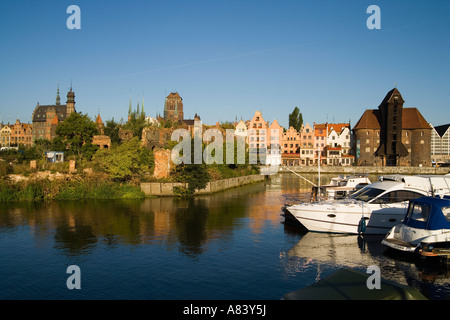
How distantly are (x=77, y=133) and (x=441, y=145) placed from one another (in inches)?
3938

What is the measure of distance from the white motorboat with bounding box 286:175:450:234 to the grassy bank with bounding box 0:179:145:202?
21.7m

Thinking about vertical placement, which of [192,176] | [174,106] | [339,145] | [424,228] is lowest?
[424,228]

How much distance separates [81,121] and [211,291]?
47788 millimetres

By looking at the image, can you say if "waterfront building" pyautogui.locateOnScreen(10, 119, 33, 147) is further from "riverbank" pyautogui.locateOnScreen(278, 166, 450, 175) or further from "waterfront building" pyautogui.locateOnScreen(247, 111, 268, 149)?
"riverbank" pyautogui.locateOnScreen(278, 166, 450, 175)

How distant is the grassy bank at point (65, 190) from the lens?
37375 millimetres

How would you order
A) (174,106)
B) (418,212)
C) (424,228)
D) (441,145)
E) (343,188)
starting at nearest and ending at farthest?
(424,228) < (418,212) < (343,188) < (441,145) < (174,106)

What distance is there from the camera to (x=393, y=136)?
93000mm

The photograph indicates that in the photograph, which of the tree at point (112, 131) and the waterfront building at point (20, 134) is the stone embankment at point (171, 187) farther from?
the waterfront building at point (20, 134)

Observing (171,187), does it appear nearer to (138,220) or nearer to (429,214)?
(138,220)

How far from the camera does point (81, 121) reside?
184 feet

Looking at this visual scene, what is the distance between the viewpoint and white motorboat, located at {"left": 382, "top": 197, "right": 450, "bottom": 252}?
17359mm

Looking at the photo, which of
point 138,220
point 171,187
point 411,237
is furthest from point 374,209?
point 171,187
